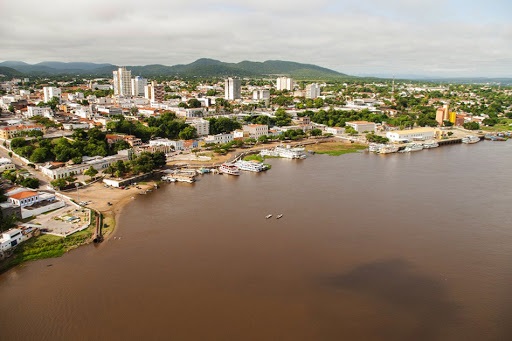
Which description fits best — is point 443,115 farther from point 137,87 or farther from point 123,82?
point 123,82

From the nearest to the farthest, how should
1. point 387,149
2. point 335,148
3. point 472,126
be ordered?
point 387,149 → point 335,148 → point 472,126

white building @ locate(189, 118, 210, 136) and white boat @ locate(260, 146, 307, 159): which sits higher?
white building @ locate(189, 118, 210, 136)

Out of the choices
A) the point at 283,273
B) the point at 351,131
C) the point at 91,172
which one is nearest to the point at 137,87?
the point at 351,131

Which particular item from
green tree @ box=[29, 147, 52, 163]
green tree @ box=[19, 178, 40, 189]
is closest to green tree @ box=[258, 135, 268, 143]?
green tree @ box=[29, 147, 52, 163]

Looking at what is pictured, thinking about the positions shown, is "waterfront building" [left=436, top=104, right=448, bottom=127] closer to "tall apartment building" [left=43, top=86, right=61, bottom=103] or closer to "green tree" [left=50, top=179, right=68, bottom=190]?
"green tree" [left=50, top=179, right=68, bottom=190]

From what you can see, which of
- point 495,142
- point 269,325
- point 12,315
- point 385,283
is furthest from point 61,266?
point 495,142

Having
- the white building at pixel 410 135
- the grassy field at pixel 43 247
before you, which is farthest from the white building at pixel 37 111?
the white building at pixel 410 135

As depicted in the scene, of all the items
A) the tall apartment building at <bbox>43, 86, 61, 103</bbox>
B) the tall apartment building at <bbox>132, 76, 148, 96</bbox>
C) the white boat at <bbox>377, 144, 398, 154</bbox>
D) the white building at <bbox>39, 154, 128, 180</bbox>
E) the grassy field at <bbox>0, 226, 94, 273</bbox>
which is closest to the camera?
the grassy field at <bbox>0, 226, 94, 273</bbox>
